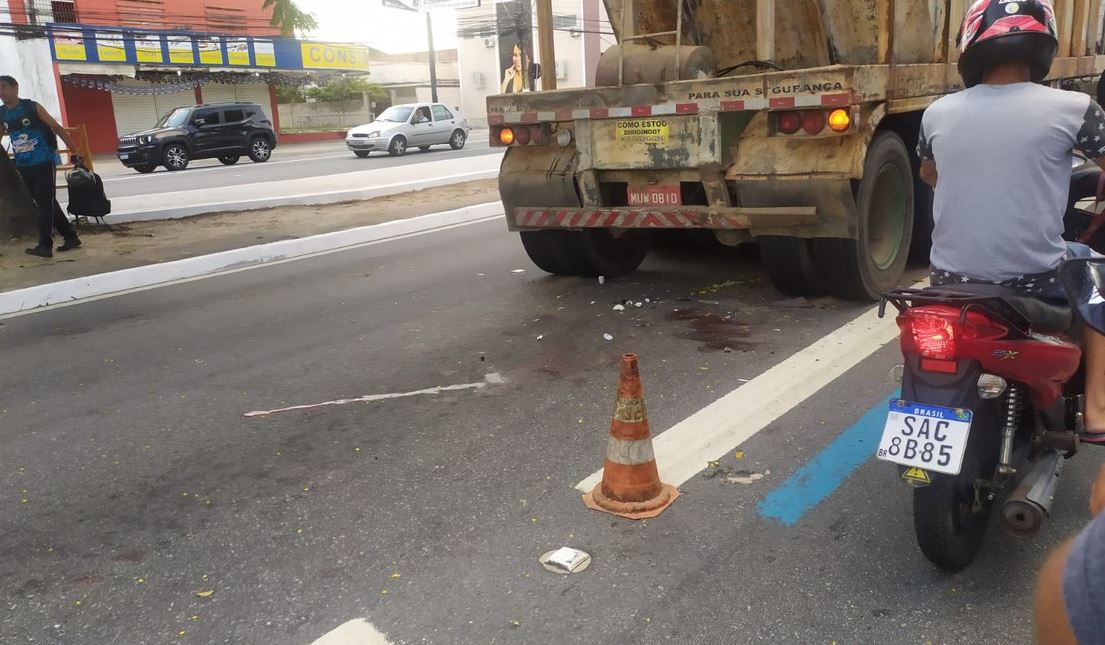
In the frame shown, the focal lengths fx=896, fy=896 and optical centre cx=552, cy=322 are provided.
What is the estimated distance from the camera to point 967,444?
287 centimetres

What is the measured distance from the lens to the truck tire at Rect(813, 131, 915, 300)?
6.33m

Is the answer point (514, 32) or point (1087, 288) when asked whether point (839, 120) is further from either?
point (514, 32)

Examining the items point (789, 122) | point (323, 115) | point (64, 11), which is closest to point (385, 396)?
point (789, 122)

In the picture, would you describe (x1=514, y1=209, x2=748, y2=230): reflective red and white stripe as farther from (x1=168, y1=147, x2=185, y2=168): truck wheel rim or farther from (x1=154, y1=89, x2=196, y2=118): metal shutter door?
(x1=154, y1=89, x2=196, y2=118): metal shutter door

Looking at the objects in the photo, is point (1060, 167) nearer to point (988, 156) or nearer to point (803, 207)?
point (988, 156)

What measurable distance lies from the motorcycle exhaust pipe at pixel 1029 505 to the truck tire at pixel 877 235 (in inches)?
119

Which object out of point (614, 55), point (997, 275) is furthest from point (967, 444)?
point (614, 55)

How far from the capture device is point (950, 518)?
2.94m

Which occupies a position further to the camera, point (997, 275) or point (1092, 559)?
point (997, 275)

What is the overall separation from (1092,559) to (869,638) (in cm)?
180

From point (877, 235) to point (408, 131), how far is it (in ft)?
79.7

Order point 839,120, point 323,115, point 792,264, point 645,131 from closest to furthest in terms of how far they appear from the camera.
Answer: point 839,120
point 645,131
point 792,264
point 323,115

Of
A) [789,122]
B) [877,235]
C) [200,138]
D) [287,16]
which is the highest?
[287,16]

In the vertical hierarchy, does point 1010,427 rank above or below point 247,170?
above
